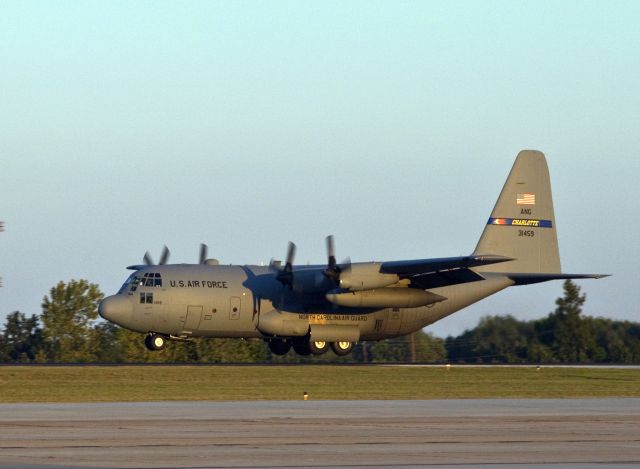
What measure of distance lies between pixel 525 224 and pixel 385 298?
8436 millimetres

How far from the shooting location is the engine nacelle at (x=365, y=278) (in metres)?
41.4

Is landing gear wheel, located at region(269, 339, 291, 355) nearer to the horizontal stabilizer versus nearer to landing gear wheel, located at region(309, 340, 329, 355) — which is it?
landing gear wheel, located at region(309, 340, 329, 355)

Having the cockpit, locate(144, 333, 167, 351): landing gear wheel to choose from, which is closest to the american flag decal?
the cockpit

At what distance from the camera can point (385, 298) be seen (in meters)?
43.0

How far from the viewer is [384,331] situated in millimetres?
45906

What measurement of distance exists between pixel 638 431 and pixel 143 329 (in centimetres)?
2547

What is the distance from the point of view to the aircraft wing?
4091 cm

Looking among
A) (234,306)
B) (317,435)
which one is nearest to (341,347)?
(234,306)

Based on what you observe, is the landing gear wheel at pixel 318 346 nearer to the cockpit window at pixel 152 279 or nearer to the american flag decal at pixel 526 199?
the cockpit window at pixel 152 279

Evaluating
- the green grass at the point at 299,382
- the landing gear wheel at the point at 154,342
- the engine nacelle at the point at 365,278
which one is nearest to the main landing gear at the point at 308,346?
the green grass at the point at 299,382

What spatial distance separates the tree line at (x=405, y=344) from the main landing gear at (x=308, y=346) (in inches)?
95.5

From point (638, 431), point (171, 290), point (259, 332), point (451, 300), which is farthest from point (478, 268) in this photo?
point (638, 431)

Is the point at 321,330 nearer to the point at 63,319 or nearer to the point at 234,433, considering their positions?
the point at 63,319

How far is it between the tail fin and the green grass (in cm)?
679
